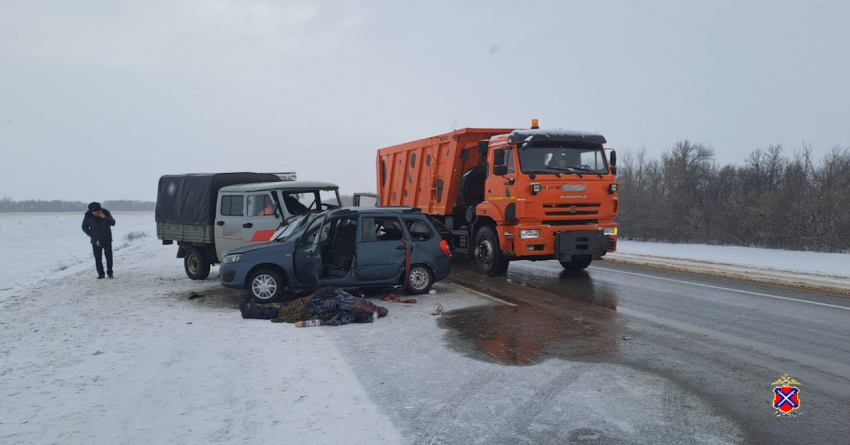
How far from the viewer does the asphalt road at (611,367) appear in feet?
13.6

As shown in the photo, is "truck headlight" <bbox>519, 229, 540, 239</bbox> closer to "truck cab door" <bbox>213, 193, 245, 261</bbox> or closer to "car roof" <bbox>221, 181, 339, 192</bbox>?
"car roof" <bbox>221, 181, 339, 192</bbox>

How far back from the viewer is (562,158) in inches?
458

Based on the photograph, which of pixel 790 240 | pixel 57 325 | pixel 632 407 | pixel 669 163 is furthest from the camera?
pixel 669 163

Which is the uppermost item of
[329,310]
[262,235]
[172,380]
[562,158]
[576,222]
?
[562,158]

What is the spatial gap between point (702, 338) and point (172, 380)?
19.9 ft

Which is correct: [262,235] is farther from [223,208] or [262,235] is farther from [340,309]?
[340,309]

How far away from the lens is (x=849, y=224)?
19.8m

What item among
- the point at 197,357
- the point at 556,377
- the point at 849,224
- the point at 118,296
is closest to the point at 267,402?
the point at 197,357

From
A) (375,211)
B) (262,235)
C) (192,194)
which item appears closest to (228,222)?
(262,235)

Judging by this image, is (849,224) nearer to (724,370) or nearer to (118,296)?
(724,370)

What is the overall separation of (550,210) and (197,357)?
747cm

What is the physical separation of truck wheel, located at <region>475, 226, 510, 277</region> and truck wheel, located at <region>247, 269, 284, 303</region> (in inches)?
194

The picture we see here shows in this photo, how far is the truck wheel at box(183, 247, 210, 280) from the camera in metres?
13.1

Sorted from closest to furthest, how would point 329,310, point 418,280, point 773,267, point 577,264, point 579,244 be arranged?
point 329,310
point 418,280
point 579,244
point 577,264
point 773,267
